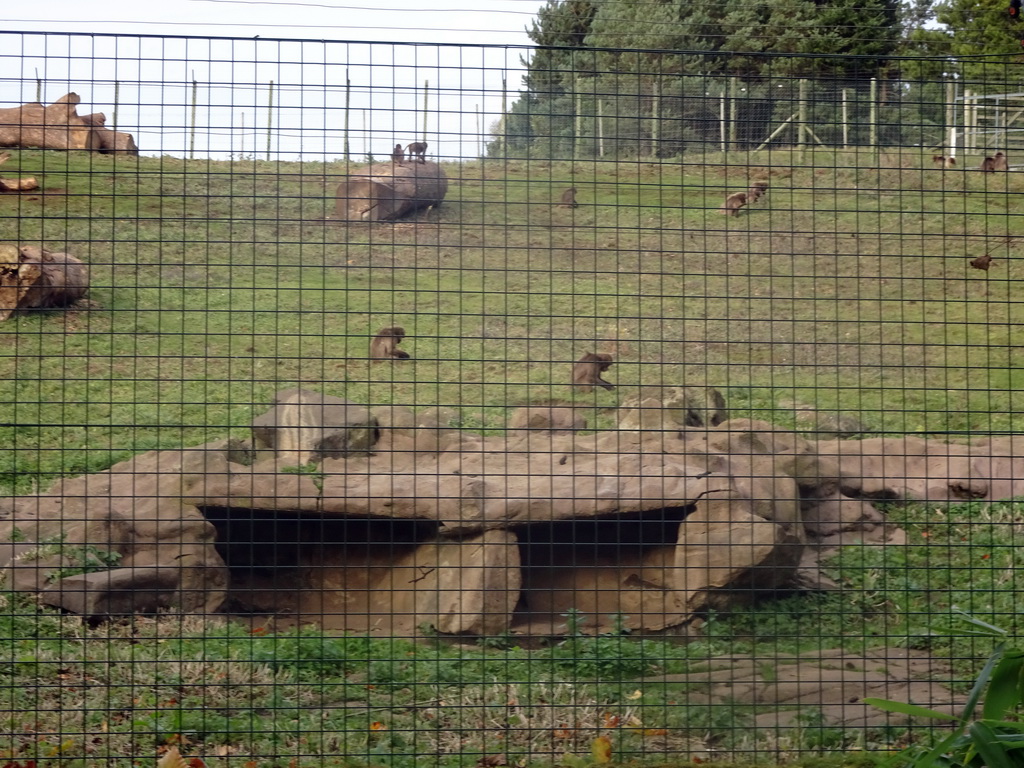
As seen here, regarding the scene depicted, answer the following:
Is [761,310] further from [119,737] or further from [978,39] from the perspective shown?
[978,39]

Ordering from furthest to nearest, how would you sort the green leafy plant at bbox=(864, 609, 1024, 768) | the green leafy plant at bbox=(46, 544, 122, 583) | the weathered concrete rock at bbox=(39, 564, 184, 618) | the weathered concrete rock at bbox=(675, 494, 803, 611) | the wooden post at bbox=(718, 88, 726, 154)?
the weathered concrete rock at bbox=(675, 494, 803, 611) < the green leafy plant at bbox=(46, 544, 122, 583) < the weathered concrete rock at bbox=(39, 564, 184, 618) < the wooden post at bbox=(718, 88, 726, 154) < the green leafy plant at bbox=(864, 609, 1024, 768)

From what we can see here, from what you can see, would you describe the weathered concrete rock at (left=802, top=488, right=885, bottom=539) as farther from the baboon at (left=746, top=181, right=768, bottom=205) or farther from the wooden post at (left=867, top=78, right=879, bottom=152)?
the wooden post at (left=867, top=78, right=879, bottom=152)

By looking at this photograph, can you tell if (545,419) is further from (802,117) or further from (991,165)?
(802,117)

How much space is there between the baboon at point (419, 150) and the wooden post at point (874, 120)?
1834 mm

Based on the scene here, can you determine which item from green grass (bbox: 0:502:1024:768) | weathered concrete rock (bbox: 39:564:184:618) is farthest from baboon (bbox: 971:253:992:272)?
weathered concrete rock (bbox: 39:564:184:618)

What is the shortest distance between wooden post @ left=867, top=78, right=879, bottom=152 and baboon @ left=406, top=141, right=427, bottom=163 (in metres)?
1.83

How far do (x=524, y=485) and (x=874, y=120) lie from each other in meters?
3.54

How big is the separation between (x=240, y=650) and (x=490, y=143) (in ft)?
10.0

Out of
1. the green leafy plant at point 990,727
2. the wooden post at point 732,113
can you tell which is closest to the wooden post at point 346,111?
the wooden post at point 732,113

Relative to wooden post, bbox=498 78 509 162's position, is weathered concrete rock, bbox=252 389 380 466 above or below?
below

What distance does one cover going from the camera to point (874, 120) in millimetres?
4438

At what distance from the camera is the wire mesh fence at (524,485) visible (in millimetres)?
4117

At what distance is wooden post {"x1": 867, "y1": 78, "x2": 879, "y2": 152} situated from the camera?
4.22 meters

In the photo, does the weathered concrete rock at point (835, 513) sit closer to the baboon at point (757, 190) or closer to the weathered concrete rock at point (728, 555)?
the weathered concrete rock at point (728, 555)
